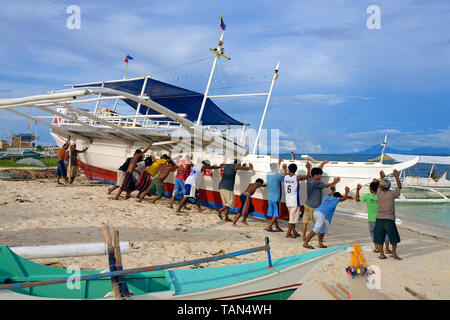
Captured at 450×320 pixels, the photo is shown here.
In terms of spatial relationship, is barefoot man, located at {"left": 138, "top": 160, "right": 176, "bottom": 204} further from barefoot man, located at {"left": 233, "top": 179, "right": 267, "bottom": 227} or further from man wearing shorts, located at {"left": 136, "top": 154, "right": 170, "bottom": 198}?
barefoot man, located at {"left": 233, "top": 179, "right": 267, "bottom": 227}

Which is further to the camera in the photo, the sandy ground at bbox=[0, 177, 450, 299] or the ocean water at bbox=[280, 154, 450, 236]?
the ocean water at bbox=[280, 154, 450, 236]

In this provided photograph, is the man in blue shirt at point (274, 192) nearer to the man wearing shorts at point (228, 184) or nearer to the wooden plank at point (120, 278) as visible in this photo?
the man wearing shorts at point (228, 184)

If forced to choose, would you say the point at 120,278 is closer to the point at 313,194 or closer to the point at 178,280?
the point at 178,280

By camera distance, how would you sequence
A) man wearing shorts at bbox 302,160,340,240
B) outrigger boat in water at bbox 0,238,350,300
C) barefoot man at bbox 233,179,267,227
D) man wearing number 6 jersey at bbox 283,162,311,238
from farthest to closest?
barefoot man at bbox 233,179,267,227 → man wearing number 6 jersey at bbox 283,162,311,238 → man wearing shorts at bbox 302,160,340,240 → outrigger boat in water at bbox 0,238,350,300

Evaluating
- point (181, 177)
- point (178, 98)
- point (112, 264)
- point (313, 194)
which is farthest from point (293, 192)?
point (178, 98)

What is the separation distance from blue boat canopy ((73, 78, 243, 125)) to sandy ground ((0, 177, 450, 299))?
169 inches

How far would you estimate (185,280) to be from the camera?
365cm

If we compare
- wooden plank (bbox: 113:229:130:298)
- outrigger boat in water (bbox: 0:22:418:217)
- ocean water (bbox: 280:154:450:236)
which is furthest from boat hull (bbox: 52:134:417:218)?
wooden plank (bbox: 113:229:130:298)

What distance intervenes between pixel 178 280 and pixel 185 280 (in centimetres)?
8

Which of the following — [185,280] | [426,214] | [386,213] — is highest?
[386,213]

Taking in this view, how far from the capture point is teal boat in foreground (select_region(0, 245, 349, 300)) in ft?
10.6

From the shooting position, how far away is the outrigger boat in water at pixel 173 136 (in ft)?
24.3

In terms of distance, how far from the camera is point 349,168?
25.2 feet

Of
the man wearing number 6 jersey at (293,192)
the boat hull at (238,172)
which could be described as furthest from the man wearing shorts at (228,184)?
the man wearing number 6 jersey at (293,192)
